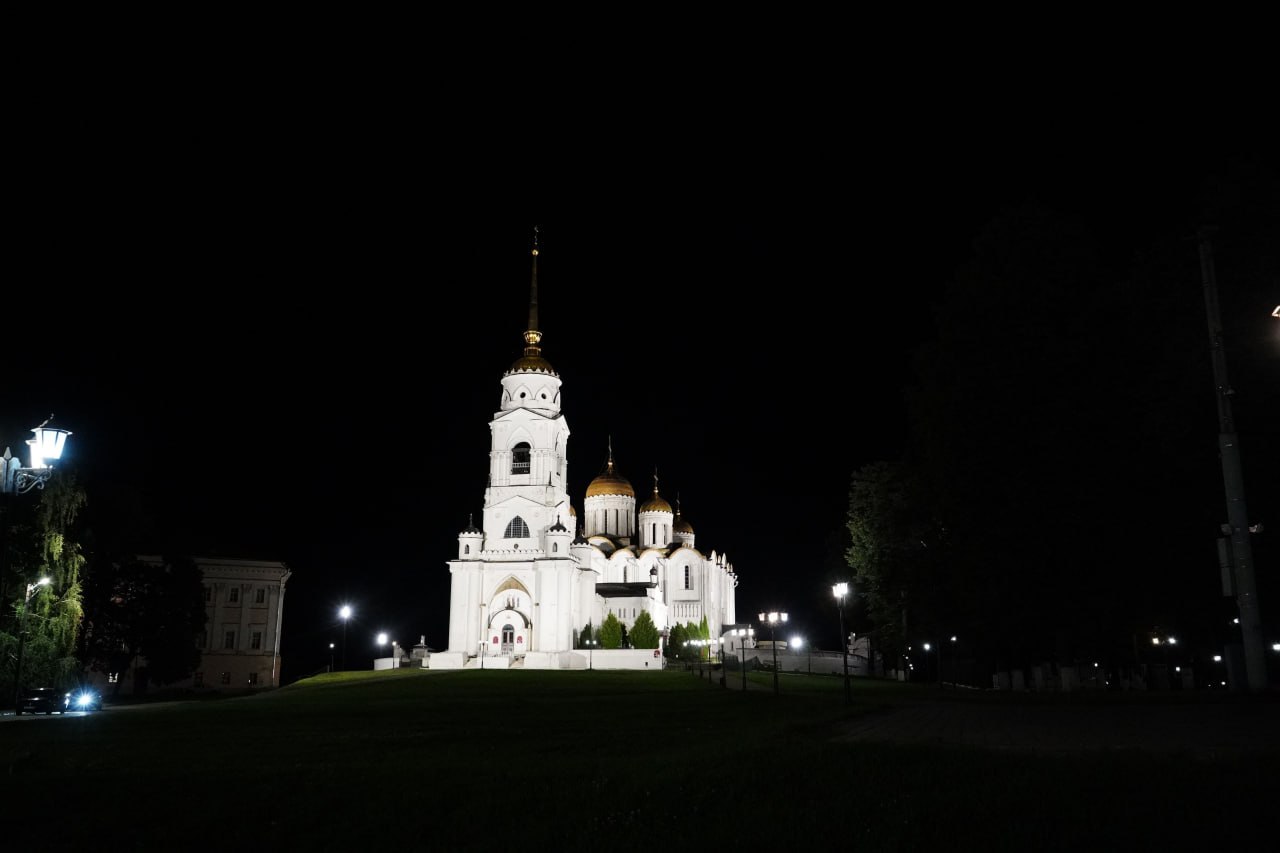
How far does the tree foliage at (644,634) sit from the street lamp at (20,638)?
152ft

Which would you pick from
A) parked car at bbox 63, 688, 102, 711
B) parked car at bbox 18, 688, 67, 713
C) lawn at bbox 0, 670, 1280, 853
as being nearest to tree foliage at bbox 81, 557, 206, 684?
parked car at bbox 63, 688, 102, 711

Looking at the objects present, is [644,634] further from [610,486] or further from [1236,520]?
[1236,520]

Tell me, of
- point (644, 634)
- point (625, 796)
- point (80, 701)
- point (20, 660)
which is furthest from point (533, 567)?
point (625, 796)

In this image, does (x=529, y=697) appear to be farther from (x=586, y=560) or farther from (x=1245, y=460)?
(x=586, y=560)

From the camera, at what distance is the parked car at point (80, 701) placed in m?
30.5

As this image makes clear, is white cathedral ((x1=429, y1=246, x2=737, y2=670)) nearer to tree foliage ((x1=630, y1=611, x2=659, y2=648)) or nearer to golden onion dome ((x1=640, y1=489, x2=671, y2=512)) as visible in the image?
tree foliage ((x1=630, y1=611, x2=659, y2=648))

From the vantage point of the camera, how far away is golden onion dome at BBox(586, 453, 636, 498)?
10031 centimetres

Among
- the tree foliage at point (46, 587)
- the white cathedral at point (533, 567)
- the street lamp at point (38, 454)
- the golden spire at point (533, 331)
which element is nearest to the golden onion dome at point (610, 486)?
the white cathedral at point (533, 567)

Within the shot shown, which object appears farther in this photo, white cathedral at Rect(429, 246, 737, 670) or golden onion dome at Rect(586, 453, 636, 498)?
golden onion dome at Rect(586, 453, 636, 498)

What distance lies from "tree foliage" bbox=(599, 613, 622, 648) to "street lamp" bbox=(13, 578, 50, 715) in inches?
1716

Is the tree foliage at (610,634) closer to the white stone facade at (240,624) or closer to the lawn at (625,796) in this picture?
the white stone facade at (240,624)

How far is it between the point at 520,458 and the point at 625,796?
70.2 meters

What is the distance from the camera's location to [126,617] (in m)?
54.8

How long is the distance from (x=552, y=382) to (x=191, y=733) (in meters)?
63.7
